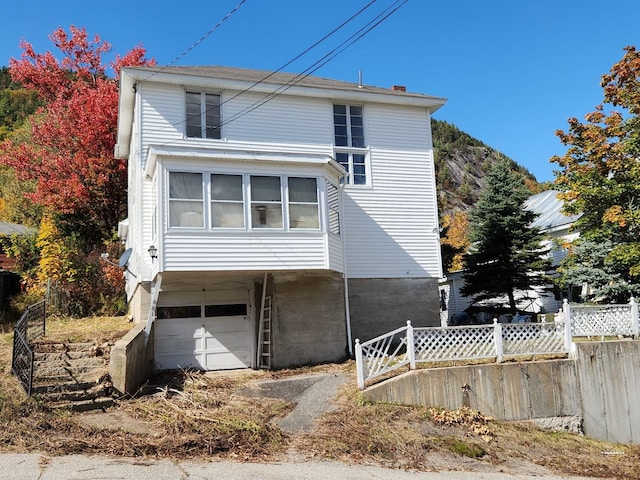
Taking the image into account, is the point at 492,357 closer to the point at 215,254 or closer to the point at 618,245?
the point at 215,254

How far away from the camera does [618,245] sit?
60.0ft

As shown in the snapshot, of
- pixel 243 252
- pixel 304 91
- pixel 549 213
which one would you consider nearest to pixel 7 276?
pixel 243 252

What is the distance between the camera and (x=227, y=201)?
12.9 meters

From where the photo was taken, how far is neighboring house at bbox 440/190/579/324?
2503 cm

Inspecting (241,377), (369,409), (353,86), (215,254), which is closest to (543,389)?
(369,409)

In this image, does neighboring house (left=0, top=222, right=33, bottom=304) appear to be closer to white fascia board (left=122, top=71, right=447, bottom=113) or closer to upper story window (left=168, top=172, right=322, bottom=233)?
white fascia board (left=122, top=71, right=447, bottom=113)

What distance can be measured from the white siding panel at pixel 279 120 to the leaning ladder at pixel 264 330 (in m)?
4.45

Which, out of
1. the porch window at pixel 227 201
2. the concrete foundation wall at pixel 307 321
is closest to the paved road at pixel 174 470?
the concrete foundation wall at pixel 307 321

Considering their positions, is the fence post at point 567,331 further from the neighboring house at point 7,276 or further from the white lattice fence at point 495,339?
the neighboring house at point 7,276

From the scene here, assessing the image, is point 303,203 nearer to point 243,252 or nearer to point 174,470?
point 243,252

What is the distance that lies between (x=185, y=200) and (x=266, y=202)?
1.97 metres

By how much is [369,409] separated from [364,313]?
5.98 meters

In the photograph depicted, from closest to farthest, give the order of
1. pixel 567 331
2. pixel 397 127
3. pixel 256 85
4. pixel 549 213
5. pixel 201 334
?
pixel 567 331
pixel 201 334
pixel 256 85
pixel 397 127
pixel 549 213

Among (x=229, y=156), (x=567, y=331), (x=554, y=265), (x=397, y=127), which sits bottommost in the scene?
(x=567, y=331)
